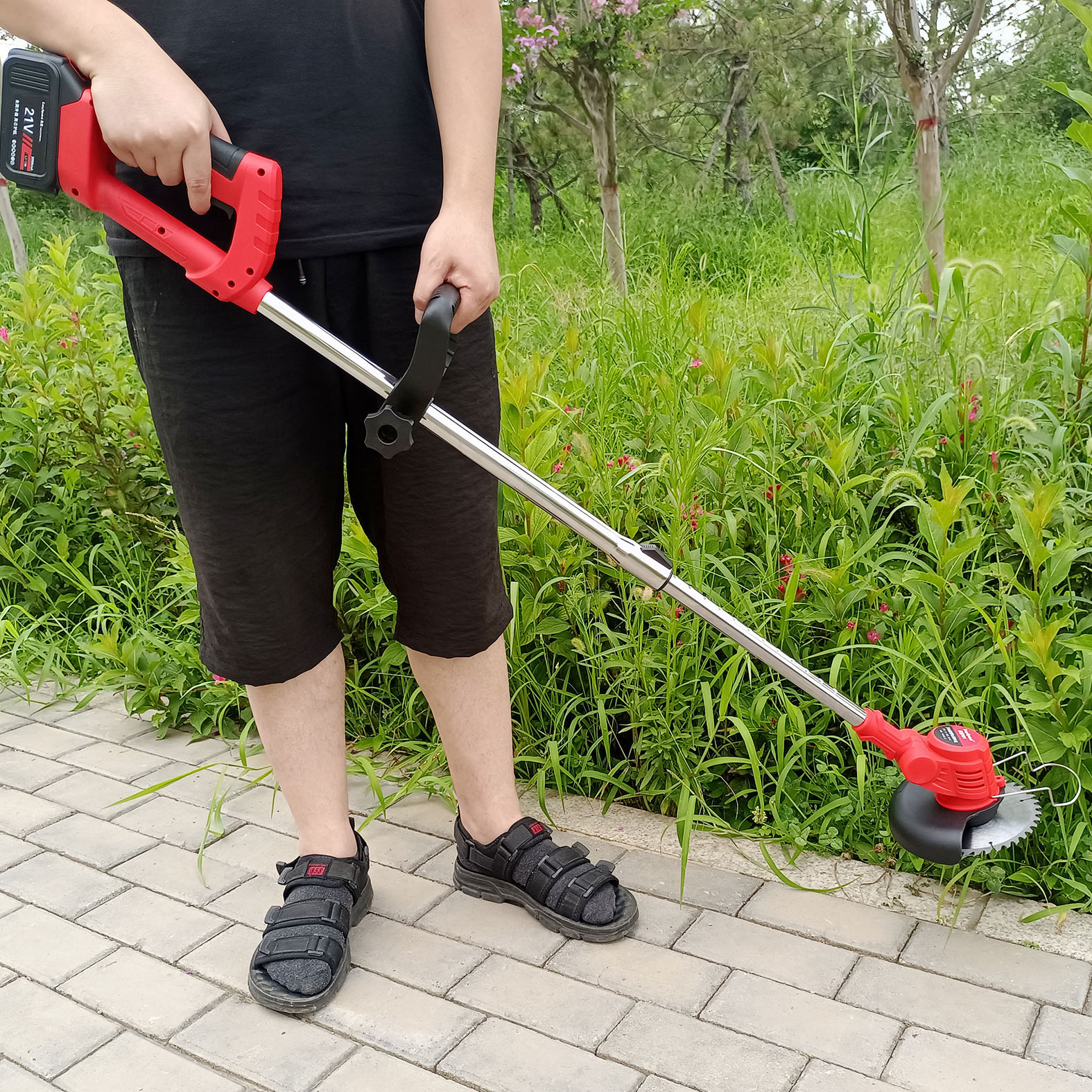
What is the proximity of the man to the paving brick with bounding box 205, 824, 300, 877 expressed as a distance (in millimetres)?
259

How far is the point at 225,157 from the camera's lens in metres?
1.44

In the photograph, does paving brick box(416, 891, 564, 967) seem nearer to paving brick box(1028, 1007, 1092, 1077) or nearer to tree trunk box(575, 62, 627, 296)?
paving brick box(1028, 1007, 1092, 1077)

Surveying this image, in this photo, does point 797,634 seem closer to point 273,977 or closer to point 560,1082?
point 560,1082

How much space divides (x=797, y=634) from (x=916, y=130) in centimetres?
172

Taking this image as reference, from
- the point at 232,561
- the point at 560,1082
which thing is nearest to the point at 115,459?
Result: the point at 232,561

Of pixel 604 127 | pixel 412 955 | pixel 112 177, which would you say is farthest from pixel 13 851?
pixel 604 127

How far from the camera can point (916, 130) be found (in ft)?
10.3

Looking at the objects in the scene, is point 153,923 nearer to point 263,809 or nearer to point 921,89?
point 263,809

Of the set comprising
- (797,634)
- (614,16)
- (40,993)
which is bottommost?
(40,993)

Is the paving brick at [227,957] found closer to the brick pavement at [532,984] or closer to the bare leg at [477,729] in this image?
the brick pavement at [532,984]

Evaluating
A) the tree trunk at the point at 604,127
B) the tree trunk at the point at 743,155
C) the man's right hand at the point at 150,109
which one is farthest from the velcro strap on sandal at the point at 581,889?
the tree trunk at the point at 743,155

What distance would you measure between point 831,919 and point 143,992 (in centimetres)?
117

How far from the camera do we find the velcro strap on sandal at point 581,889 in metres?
1.89

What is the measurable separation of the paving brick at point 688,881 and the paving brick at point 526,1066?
42 cm
